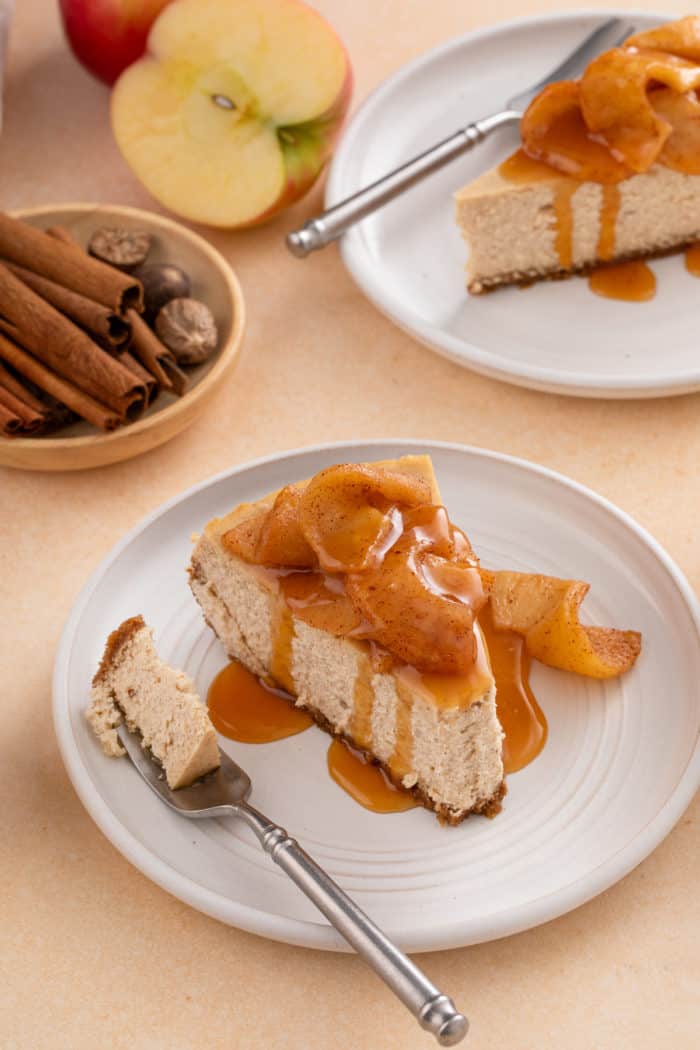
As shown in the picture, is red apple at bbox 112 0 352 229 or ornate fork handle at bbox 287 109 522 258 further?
red apple at bbox 112 0 352 229

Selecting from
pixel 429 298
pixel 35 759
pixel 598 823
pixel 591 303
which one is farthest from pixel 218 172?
pixel 598 823

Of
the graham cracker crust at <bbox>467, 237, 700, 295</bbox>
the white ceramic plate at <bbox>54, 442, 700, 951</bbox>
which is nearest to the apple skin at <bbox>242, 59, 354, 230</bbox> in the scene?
the graham cracker crust at <bbox>467, 237, 700, 295</bbox>

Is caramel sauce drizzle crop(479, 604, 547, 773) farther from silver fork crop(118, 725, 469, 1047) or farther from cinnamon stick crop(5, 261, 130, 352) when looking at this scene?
cinnamon stick crop(5, 261, 130, 352)

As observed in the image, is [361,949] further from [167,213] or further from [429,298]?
[167,213]

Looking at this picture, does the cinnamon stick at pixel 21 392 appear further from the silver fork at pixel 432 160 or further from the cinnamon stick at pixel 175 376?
the silver fork at pixel 432 160

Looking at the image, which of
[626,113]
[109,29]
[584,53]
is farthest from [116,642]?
[584,53]
